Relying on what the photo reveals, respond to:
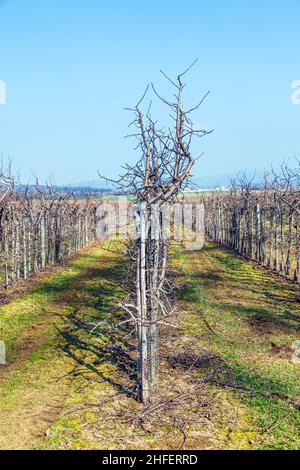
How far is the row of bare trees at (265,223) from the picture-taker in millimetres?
18703

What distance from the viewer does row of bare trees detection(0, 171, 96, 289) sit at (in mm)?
16866

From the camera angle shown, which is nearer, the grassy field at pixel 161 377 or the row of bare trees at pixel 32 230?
the grassy field at pixel 161 377

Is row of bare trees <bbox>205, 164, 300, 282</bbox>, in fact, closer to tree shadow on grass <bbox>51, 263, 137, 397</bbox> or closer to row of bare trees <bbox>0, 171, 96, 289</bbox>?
tree shadow on grass <bbox>51, 263, 137, 397</bbox>

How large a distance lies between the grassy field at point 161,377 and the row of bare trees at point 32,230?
2.81m

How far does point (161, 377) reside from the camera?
8.57 m

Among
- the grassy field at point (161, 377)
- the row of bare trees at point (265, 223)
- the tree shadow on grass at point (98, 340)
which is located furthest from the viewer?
the row of bare trees at point (265, 223)

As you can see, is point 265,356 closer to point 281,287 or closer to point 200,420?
point 200,420

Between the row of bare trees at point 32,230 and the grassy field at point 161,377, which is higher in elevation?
the row of bare trees at point 32,230

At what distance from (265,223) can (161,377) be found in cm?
1654

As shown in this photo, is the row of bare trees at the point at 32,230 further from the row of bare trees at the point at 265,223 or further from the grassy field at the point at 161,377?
the row of bare trees at the point at 265,223

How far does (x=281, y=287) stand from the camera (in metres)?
16.6

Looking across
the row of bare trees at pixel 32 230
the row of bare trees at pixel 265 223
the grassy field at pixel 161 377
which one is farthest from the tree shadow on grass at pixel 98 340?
the row of bare trees at pixel 265 223

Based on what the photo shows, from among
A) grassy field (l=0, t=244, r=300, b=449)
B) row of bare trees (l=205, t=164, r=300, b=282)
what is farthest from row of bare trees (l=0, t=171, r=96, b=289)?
row of bare trees (l=205, t=164, r=300, b=282)
